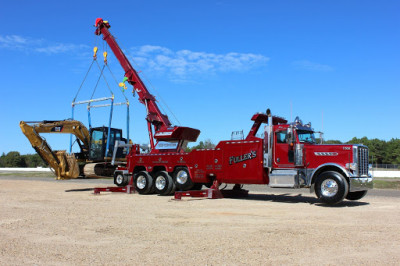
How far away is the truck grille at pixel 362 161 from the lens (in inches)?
526

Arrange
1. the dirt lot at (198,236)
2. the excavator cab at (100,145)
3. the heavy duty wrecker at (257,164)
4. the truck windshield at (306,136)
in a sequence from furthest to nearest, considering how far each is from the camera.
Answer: the excavator cab at (100,145) < the truck windshield at (306,136) < the heavy duty wrecker at (257,164) < the dirt lot at (198,236)

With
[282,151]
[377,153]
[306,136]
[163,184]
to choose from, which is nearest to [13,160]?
[377,153]

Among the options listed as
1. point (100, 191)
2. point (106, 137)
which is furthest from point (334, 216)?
point (106, 137)

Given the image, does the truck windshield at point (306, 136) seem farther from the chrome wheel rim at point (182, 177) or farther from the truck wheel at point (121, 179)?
the truck wheel at point (121, 179)

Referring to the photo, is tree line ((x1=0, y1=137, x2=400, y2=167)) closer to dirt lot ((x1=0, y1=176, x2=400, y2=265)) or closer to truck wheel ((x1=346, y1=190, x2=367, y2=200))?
truck wheel ((x1=346, y1=190, x2=367, y2=200))

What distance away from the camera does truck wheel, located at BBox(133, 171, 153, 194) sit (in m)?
18.1

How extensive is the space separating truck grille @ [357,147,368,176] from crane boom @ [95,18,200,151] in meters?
7.85

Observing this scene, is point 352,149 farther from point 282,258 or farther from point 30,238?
point 30,238

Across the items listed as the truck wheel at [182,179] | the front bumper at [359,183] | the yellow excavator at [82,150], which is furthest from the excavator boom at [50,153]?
the front bumper at [359,183]

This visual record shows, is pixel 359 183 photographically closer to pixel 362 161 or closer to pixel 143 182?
pixel 362 161

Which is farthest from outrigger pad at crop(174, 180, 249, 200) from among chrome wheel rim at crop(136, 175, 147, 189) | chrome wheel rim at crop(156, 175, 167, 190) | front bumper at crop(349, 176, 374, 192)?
front bumper at crop(349, 176, 374, 192)

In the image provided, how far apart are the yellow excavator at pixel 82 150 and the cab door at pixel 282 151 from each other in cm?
940

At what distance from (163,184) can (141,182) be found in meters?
1.33

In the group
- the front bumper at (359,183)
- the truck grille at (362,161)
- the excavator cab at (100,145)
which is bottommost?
the front bumper at (359,183)
